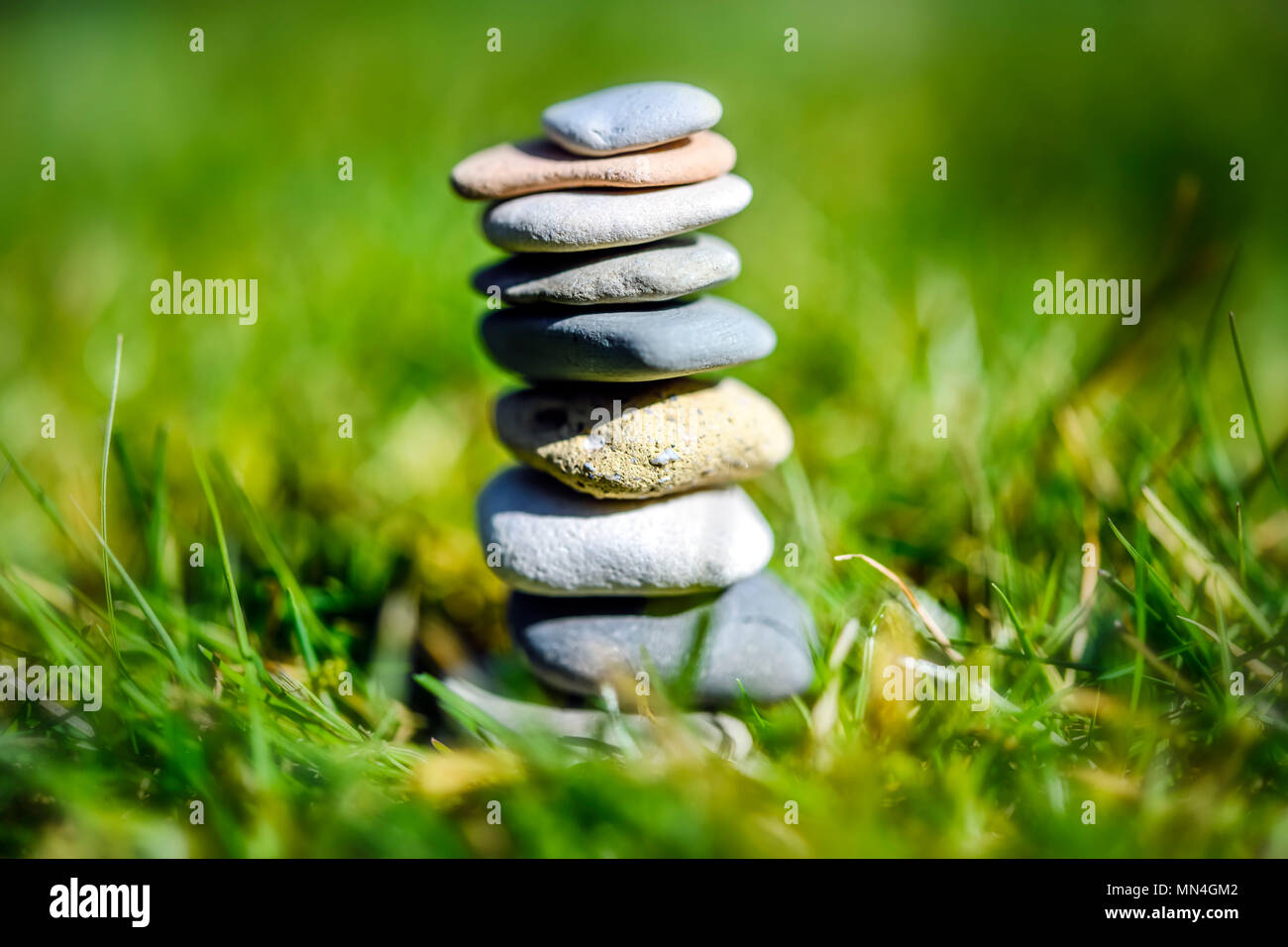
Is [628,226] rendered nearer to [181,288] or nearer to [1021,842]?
[1021,842]

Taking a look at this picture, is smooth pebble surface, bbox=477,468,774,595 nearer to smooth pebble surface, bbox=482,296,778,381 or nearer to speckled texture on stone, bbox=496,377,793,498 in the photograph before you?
speckled texture on stone, bbox=496,377,793,498

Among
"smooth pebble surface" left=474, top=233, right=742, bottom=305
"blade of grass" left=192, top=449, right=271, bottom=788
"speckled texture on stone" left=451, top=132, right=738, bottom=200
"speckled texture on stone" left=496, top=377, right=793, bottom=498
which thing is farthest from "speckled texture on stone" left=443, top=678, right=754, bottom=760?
"speckled texture on stone" left=451, top=132, right=738, bottom=200

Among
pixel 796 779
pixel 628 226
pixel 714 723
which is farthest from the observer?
A: pixel 714 723

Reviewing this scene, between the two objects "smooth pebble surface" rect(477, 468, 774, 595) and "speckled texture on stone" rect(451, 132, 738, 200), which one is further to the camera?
"smooth pebble surface" rect(477, 468, 774, 595)

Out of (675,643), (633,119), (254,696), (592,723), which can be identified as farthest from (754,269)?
(254,696)

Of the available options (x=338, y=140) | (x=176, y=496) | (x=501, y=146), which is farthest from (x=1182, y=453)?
(x=338, y=140)

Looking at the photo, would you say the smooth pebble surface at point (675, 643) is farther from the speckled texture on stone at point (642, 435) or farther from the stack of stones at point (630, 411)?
the speckled texture on stone at point (642, 435)

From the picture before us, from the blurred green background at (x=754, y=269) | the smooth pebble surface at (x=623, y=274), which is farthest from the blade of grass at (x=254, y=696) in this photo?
the smooth pebble surface at (x=623, y=274)
